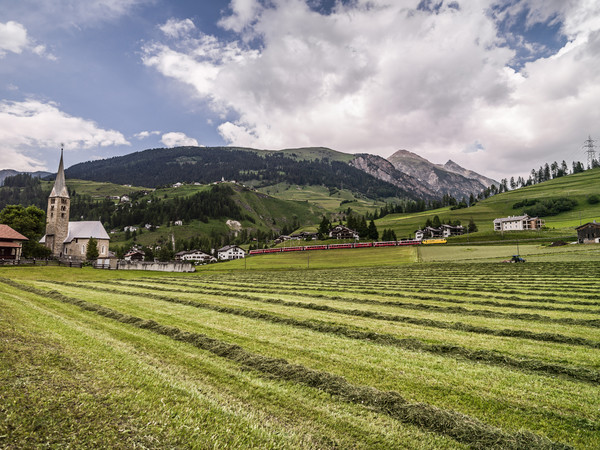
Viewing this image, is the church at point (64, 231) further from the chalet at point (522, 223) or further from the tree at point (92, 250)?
the chalet at point (522, 223)

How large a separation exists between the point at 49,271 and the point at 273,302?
52282mm

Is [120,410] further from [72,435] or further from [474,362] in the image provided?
[474,362]

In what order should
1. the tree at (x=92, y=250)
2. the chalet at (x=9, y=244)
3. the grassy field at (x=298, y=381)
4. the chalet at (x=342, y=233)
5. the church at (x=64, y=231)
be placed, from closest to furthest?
the grassy field at (x=298, y=381) → the chalet at (x=9, y=244) → the tree at (x=92, y=250) → the church at (x=64, y=231) → the chalet at (x=342, y=233)

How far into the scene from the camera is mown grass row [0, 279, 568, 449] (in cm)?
711

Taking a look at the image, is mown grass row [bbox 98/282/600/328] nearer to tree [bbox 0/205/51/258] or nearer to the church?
tree [bbox 0/205/51/258]

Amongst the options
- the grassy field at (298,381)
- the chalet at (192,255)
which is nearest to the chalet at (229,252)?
the chalet at (192,255)

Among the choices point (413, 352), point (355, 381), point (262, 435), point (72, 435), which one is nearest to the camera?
point (72, 435)

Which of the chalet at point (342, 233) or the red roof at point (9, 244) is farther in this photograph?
the chalet at point (342, 233)

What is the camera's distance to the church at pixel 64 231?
9581 centimetres

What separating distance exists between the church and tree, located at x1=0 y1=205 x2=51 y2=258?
Answer: 30.7ft

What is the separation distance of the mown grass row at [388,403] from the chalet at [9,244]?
80.7m

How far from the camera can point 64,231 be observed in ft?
322

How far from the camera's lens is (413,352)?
13.4 m

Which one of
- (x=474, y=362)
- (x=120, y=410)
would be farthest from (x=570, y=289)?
(x=120, y=410)
